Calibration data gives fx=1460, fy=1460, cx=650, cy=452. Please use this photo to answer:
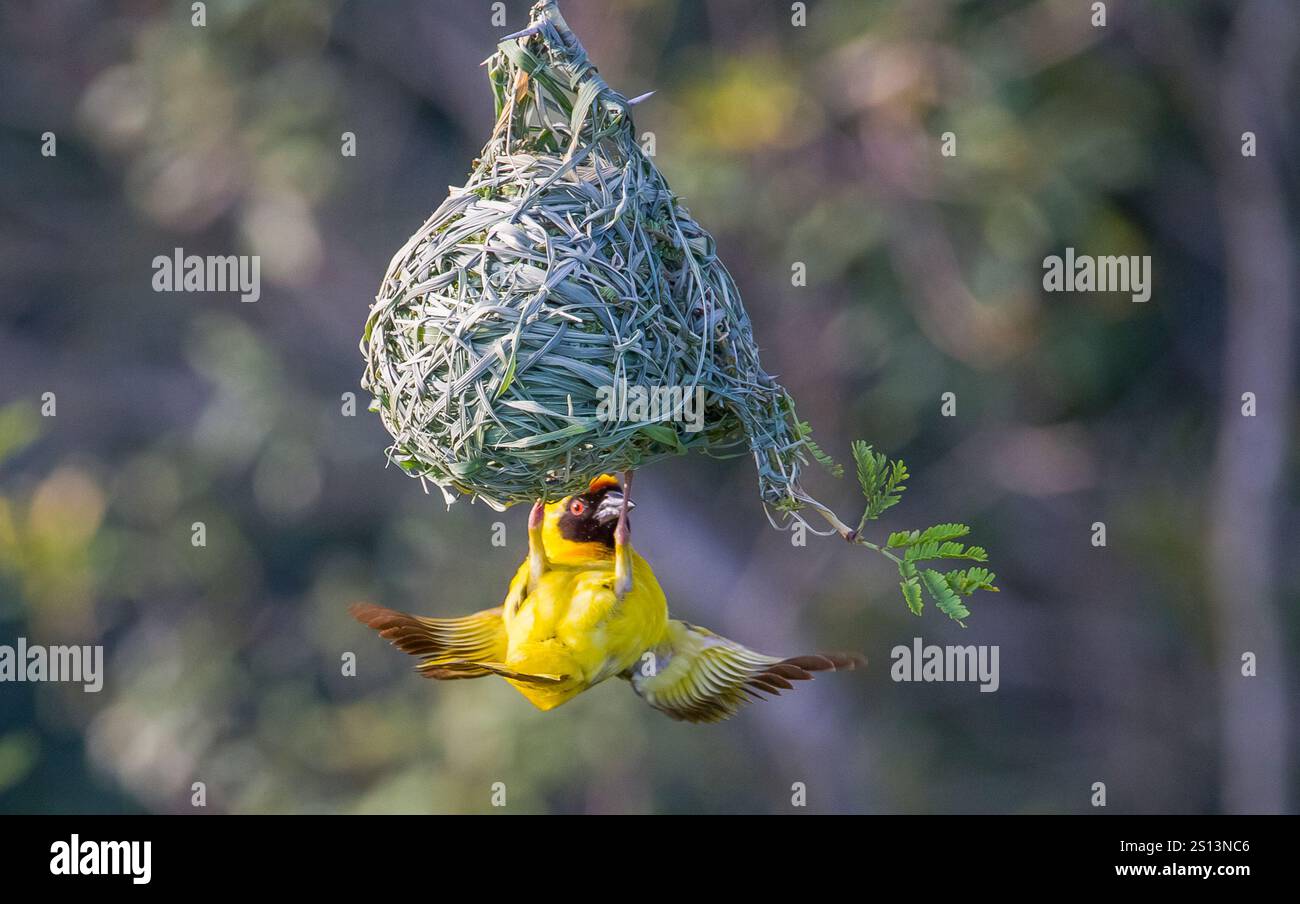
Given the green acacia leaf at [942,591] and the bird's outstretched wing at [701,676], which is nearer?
the green acacia leaf at [942,591]

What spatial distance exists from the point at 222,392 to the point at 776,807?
11.0 ft

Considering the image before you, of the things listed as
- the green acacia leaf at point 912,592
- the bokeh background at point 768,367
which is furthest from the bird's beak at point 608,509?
the bokeh background at point 768,367

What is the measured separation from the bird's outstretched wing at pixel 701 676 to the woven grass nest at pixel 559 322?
301 millimetres

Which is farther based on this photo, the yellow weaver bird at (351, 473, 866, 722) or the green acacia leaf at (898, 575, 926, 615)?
the yellow weaver bird at (351, 473, 866, 722)

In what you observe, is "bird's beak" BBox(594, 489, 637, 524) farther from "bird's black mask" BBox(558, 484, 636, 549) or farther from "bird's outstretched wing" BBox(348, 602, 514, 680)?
"bird's outstretched wing" BBox(348, 602, 514, 680)

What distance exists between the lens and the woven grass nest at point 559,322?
260cm

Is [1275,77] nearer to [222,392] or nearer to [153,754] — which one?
[222,392]

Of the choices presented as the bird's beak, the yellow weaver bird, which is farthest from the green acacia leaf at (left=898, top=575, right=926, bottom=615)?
the bird's beak

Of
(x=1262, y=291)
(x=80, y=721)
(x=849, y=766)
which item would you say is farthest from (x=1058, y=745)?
(x=80, y=721)

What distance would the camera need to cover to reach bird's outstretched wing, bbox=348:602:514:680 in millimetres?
2531

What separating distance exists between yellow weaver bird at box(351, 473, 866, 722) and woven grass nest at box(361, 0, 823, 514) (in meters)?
0.16

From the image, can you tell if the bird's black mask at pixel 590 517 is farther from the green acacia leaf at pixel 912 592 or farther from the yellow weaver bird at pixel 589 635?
the green acacia leaf at pixel 912 592

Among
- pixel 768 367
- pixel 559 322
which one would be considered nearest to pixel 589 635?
pixel 559 322

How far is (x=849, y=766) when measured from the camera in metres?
7.24
